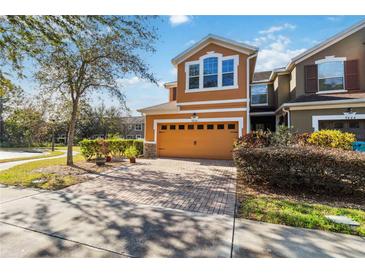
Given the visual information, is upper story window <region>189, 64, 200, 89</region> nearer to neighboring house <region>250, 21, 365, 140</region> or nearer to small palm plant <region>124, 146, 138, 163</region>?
neighboring house <region>250, 21, 365, 140</region>

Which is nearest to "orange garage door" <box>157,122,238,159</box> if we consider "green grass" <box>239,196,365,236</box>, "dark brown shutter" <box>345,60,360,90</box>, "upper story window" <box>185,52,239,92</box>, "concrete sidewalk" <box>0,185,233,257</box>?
"upper story window" <box>185,52,239,92</box>

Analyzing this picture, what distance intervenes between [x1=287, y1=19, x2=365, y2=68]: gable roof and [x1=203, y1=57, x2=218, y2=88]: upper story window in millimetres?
5038

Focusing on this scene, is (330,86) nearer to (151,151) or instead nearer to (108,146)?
(151,151)

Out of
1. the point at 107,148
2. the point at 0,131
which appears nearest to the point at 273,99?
the point at 107,148

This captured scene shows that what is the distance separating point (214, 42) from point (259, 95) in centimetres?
664

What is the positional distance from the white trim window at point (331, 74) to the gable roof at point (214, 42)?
4.46m

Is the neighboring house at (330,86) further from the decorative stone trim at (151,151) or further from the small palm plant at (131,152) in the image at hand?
the small palm plant at (131,152)

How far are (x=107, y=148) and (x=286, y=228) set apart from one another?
1097 centimetres

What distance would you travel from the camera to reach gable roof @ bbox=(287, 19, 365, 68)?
10753 millimetres

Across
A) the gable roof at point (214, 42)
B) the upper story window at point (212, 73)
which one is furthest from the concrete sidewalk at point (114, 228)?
the gable roof at point (214, 42)

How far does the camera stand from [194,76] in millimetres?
11938

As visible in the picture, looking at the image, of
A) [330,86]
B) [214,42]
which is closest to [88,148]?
[214,42]
